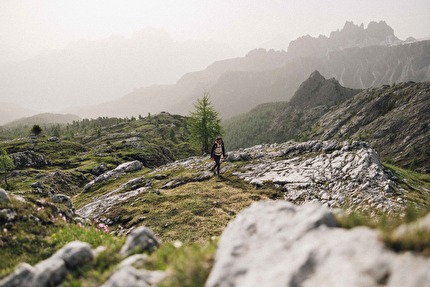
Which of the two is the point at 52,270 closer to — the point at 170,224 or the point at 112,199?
the point at 170,224

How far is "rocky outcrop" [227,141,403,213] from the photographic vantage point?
22.9 metres

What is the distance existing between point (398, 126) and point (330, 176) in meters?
171

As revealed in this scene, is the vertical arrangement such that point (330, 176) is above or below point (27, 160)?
below

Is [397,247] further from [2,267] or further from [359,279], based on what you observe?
[2,267]

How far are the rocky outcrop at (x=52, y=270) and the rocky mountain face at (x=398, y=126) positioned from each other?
156279 millimetres

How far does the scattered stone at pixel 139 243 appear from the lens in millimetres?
7239

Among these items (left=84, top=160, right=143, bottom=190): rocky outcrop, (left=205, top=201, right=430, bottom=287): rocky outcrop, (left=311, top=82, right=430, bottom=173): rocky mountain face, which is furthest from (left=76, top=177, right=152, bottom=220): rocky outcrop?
(left=311, top=82, right=430, bottom=173): rocky mountain face

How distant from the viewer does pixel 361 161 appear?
27766mm

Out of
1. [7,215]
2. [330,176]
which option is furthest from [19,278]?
[330,176]

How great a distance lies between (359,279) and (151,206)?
2276 cm

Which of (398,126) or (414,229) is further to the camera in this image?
(398,126)

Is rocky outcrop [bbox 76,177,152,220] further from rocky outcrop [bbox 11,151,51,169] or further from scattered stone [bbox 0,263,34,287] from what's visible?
rocky outcrop [bbox 11,151,51,169]

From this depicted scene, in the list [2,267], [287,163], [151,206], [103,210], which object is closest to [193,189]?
[151,206]

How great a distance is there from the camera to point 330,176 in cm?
2748
